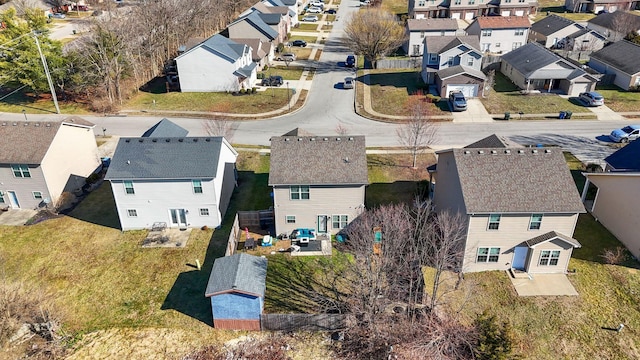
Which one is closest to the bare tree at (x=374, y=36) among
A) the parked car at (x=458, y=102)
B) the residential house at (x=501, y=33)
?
the residential house at (x=501, y=33)

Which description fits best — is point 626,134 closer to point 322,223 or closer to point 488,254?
point 488,254

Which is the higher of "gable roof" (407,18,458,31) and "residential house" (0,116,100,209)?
"gable roof" (407,18,458,31)

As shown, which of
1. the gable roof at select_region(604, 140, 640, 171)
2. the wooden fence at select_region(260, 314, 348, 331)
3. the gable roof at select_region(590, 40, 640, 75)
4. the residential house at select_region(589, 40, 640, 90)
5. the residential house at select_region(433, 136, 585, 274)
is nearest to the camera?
the wooden fence at select_region(260, 314, 348, 331)

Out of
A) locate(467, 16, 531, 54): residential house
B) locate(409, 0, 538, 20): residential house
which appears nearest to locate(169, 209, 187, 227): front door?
locate(467, 16, 531, 54): residential house

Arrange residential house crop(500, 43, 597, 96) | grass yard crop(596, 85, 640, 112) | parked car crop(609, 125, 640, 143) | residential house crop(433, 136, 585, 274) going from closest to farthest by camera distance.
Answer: residential house crop(433, 136, 585, 274)
parked car crop(609, 125, 640, 143)
grass yard crop(596, 85, 640, 112)
residential house crop(500, 43, 597, 96)

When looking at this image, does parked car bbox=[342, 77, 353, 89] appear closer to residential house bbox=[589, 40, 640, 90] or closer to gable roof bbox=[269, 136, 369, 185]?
gable roof bbox=[269, 136, 369, 185]

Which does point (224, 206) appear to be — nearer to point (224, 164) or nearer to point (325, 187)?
point (224, 164)
